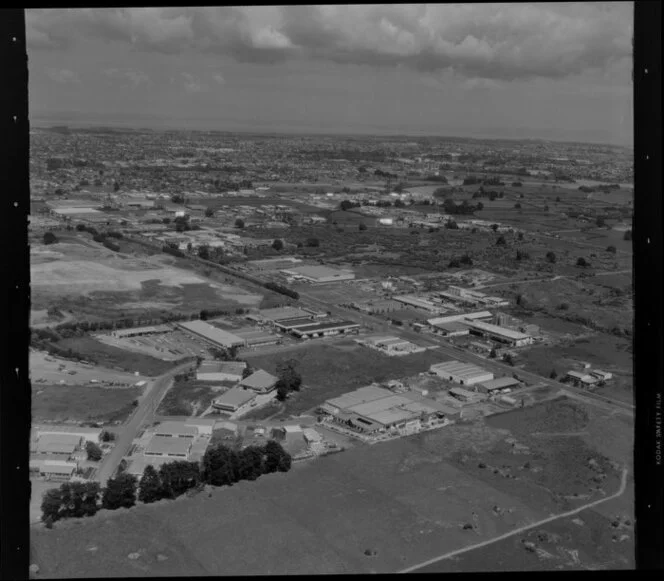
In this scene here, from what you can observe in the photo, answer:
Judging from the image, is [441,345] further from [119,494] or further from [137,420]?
[119,494]

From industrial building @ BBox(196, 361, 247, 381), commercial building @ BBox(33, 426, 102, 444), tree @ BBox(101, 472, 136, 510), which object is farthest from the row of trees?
industrial building @ BBox(196, 361, 247, 381)

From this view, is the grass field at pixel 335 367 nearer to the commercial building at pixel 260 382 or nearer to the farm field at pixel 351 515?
the commercial building at pixel 260 382

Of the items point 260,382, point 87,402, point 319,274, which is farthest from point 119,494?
point 319,274

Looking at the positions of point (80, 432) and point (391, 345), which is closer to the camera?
point (80, 432)

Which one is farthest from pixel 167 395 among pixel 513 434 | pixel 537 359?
pixel 537 359

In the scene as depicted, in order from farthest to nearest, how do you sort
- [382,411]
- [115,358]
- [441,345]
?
[441,345]
[115,358]
[382,411]

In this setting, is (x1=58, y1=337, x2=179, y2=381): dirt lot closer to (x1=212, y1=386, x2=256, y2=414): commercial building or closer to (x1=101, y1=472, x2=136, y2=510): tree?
(x1=212, y1=386, x2=256, y2=414): commercial building
